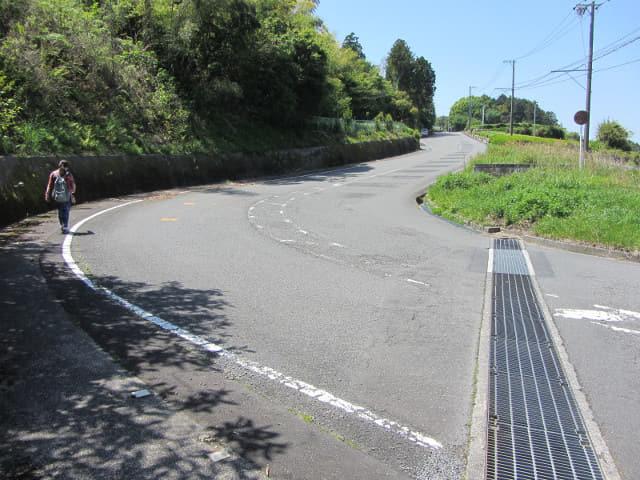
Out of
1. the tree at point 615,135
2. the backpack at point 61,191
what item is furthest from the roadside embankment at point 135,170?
the tree at point 615,135

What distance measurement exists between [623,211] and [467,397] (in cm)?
1014

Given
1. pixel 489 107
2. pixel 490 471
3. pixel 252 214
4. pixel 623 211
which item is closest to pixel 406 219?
pixel 252 214

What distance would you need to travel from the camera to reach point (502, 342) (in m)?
5.73

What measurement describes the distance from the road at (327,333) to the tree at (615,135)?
4781 centimetres

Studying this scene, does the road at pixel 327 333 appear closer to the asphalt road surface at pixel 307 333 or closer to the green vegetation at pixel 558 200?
the asphalt road surface at pixel 307 333

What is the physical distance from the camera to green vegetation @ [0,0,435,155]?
18.8 metres

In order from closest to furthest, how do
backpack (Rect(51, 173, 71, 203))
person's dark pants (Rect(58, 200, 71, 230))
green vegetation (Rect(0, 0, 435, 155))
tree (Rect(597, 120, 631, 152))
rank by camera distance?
backpack (Rect(51, 173, 71, 203)) → person's dark pants (Rect(58, 200, 71, 230)) → green vegetation (Rect(0, 0, 435, 155)) → tree (Rect(597, 120, 631, 152))

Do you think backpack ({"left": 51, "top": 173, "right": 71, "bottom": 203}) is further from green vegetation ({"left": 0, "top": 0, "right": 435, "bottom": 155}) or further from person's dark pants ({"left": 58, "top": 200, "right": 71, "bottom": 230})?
green vegetation ({"left": 0, "top": 0, "right": 435, "bottom": 155})

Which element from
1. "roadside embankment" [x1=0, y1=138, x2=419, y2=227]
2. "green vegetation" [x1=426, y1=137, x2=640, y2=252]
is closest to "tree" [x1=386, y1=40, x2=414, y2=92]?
"roadside embankment" [x1=0, y1=138, x2=419, y2=227]

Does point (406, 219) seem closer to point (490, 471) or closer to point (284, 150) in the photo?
point (490, 471)

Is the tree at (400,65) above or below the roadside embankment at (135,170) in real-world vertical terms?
above

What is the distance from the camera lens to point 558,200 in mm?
13523

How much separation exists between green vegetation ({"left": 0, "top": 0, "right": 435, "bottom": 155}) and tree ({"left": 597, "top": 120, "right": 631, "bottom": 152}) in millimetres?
30746

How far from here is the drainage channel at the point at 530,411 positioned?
11.3 ft
